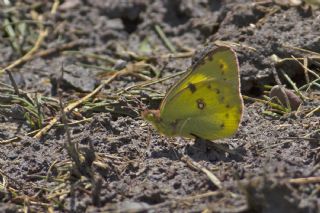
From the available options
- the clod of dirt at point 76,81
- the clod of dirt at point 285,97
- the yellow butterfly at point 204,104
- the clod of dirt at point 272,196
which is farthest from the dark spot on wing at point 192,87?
the clod of dirt at point 76,81

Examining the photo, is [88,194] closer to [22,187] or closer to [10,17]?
[22,187]

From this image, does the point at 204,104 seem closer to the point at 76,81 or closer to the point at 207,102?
the point at 207,102

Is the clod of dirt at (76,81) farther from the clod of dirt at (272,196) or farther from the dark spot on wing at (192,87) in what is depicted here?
the clod of dirt at (272,196)

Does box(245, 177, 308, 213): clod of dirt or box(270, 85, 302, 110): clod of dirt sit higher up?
box(245, 177, 308, 213): clod of dirt

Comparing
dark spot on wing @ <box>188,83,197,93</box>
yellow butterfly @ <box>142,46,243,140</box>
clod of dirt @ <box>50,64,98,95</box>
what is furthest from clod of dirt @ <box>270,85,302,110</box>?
clod of dirt @ <box>50,64,98,95</box>

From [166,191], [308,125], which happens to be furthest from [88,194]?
[308,125]

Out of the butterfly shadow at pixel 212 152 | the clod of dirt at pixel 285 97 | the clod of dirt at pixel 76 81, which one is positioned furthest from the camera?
the clod of dirt at pixel 76 81

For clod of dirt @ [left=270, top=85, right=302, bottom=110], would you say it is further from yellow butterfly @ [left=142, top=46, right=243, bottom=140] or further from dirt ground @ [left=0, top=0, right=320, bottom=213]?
yellow butterfly @ [left=142, top=46, right=243, bottom=140]
